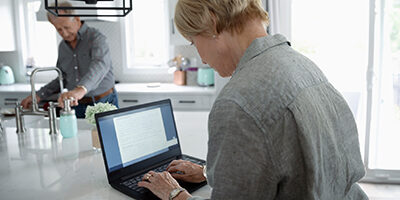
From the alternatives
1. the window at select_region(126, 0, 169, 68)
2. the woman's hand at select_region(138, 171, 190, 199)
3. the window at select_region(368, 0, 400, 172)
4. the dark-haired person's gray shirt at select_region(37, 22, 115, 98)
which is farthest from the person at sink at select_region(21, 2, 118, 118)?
the window at select_region(368, 0, 400, 172)

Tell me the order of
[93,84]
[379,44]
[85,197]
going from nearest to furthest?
[85,197], [93,84], [379,44]

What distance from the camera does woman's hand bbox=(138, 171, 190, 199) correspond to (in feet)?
3.46

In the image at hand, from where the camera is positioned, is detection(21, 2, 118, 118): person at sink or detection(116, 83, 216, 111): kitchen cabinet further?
detection(116, 83, 216, 111): kitchen cabinet

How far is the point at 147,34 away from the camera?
4637 millimetres

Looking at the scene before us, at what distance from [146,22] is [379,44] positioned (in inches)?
108

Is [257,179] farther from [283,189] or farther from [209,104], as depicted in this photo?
[209,104]

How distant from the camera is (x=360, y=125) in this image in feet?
13.1

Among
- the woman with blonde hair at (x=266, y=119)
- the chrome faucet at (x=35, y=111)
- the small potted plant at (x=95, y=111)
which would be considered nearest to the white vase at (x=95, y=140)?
the small potted plant at (x=95, y=111)

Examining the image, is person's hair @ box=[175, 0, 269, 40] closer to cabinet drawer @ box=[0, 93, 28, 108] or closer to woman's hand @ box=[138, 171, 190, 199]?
woman's hand @ box=[138, 171, 190, 199]

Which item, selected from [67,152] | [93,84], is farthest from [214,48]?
[93,84]

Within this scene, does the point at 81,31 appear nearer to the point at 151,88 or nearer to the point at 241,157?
the point at 151,88

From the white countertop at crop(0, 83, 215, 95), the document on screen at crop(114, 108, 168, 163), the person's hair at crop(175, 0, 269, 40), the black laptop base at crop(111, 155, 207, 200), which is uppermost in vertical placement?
the person's hair at crop(175, 0, 269, 40)

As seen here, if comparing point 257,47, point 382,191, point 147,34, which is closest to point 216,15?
point 257,47

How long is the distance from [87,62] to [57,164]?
158cm
